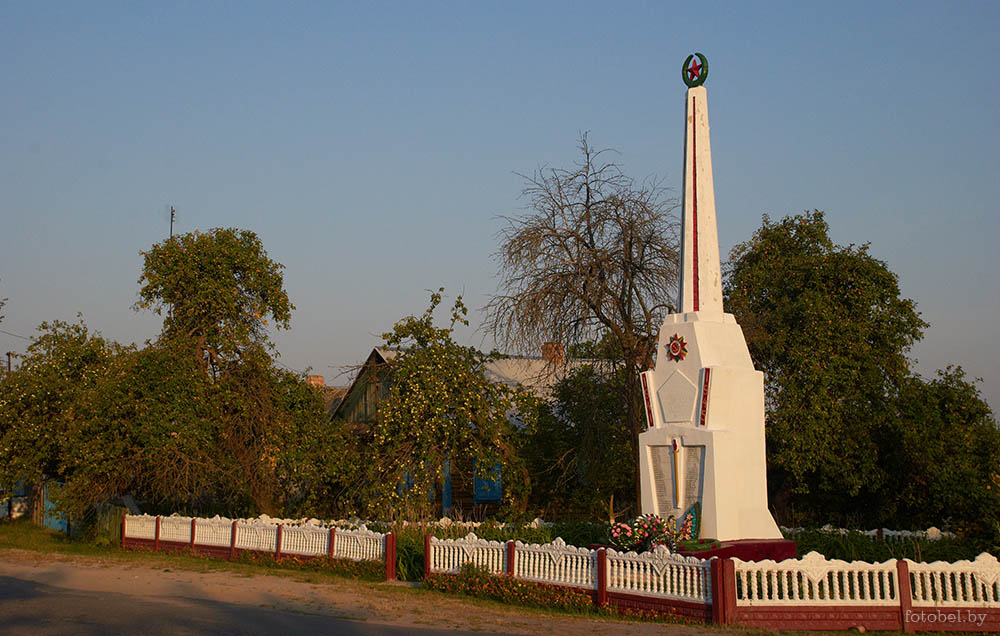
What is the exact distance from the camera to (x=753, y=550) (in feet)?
49.0

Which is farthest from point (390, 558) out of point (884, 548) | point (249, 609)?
point (884, 548)

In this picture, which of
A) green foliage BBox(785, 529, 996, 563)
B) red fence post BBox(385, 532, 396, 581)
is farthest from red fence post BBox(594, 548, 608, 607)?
red fence post BBox(385, 532, 396, 581)

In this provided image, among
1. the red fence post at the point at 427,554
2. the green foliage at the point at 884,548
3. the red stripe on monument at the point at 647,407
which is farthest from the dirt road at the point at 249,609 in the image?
the green foliage at the point at 884,548

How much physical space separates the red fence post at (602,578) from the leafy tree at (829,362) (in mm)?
10645

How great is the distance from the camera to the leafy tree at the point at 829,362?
2270 cm

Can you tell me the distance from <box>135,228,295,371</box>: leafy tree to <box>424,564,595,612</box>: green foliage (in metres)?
11.6

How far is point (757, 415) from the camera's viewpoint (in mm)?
16047

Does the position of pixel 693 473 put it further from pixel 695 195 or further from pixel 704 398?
pixel 695 195

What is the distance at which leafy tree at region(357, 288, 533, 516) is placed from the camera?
20094mm

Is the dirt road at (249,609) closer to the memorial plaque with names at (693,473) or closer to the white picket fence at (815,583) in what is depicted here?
the white picket fence at (815,583)

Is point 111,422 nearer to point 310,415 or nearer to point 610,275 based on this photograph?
point 310,415

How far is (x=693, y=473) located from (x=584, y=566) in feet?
9.94

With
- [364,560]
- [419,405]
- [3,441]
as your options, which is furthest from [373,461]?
[3,441]

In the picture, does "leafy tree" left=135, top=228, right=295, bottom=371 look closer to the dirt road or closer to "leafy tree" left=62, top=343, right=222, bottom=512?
"leafy tree" left=62, top=343, right=222, bottom=512
